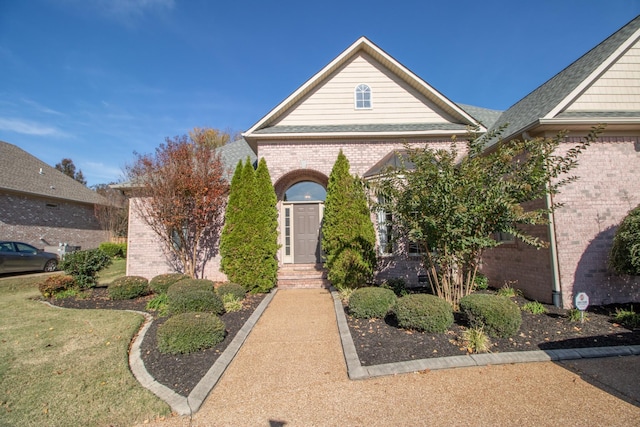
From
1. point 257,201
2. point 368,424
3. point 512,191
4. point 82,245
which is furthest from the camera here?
point 82,245

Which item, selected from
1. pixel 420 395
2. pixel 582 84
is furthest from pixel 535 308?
pixel 582 84

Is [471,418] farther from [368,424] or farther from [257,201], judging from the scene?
[257,201]

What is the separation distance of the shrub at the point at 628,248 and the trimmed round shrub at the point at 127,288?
11536 millimetres

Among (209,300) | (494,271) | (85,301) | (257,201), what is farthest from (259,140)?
(494,271)

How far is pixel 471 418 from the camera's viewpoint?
3262 mm

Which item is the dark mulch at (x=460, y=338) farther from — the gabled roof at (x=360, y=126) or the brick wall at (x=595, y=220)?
the gabled roof at (x=360, y=126)

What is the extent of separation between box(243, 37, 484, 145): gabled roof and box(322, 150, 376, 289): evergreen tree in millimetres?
2155

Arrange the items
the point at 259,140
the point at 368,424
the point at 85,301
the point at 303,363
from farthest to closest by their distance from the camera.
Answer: the point at 259,140
the point at 85,301
the point at 303,363
the point at 368,424

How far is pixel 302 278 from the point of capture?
34.6 ft

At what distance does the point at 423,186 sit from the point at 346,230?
3.36 metres

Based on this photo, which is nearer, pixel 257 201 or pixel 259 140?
pixel 257 201

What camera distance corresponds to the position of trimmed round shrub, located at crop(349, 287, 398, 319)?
657 centimetres

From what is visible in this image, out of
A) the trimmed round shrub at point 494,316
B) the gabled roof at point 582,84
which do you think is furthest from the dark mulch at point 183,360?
the gabled roof at point 582,84

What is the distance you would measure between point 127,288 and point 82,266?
7.28 ft
